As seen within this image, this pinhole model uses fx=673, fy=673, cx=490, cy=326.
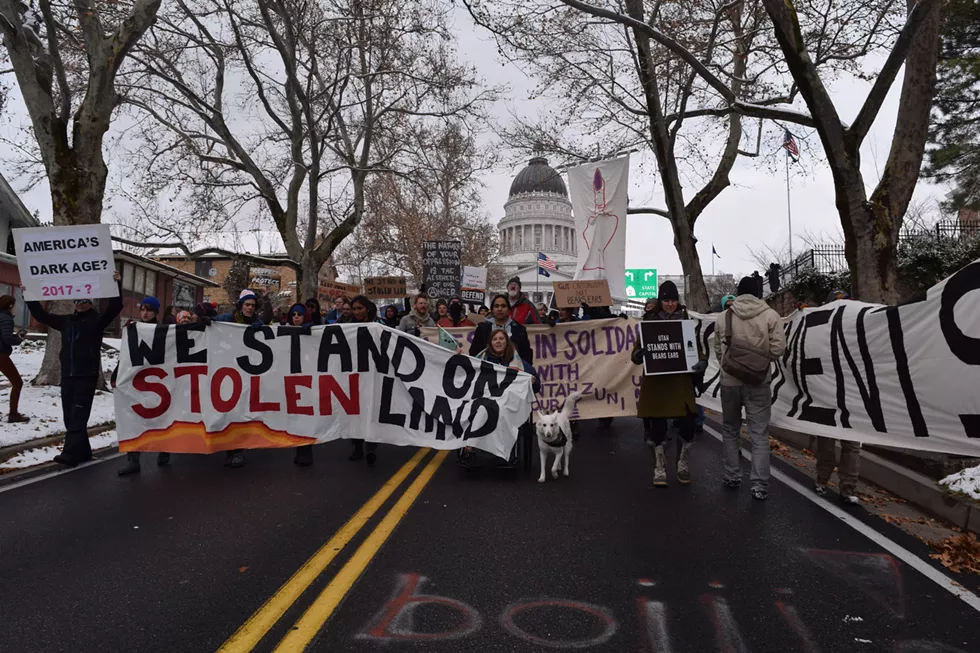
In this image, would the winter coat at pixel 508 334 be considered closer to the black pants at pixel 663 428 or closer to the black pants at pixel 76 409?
the black pants at pixel 663 428

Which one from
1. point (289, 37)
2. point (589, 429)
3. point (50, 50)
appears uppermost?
point (289, 37)

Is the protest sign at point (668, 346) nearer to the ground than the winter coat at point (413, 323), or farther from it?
nearer to the ground

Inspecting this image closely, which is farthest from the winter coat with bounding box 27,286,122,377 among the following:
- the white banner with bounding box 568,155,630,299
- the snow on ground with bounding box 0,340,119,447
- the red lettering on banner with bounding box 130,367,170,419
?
the white banner with bounding box 568,155,630,299

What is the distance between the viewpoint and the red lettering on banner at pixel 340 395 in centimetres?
695

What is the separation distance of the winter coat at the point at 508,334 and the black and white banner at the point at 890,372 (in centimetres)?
260

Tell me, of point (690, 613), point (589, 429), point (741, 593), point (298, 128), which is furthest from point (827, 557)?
point (298, 128)

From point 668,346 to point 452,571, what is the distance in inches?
129

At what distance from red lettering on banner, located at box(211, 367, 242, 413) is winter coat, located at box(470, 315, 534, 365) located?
245 cm

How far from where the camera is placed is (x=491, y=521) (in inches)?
187

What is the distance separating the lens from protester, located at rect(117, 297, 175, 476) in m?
6.53

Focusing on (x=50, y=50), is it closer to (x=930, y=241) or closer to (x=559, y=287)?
(x=559, y=287)

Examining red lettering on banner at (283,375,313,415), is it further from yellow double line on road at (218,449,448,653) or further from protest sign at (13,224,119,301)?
protest sign at (13,224,119,301)

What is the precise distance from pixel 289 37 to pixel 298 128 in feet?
9.37

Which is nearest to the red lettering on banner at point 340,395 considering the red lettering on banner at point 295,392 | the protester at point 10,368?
the red lettering on banner at point 295,392
